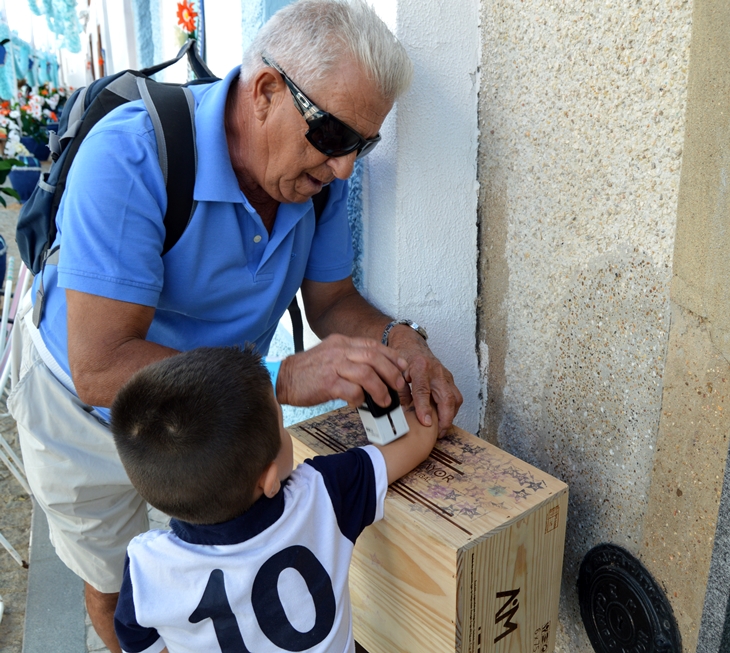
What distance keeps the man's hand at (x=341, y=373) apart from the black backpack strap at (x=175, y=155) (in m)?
0.39

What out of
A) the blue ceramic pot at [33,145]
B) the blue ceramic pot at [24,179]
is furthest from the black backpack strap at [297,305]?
the blue ceramic pot at [33,145]

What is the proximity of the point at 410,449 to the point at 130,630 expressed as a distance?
62 cm

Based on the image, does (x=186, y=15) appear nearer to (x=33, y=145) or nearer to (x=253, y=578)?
(x=253, y=578)

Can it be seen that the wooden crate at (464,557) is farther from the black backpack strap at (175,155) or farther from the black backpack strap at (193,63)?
the black backpack strap at (193,63)

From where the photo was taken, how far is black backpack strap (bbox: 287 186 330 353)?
5.45 ft

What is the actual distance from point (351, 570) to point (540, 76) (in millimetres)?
1190

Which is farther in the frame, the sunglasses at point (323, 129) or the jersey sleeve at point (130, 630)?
the sunglasses at point (323, 129)

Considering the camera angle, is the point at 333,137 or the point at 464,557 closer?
the point at 464,557

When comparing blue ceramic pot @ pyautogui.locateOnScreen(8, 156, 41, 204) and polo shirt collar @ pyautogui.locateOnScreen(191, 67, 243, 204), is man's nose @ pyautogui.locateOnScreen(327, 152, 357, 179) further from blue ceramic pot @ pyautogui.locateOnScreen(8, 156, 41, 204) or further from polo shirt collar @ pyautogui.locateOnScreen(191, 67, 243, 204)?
blue ceramic pot @ pyautogui.locateOnScreen(8, 156, 41, 204)

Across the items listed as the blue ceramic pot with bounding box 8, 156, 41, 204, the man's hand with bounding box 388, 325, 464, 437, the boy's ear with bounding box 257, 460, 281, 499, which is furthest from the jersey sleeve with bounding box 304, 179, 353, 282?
the blue ceramic pot with bounding box 8, 156, 41, 204

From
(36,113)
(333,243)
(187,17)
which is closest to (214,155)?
(333,243)

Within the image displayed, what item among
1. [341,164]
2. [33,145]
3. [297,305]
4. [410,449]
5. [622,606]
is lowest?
[622,606]

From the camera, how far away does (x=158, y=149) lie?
1331 millimetres

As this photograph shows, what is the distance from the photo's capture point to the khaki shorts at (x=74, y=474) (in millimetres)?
1637
